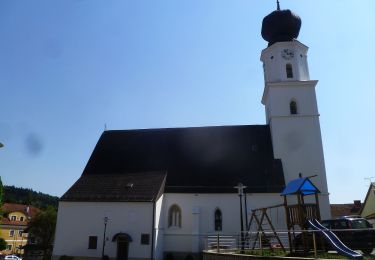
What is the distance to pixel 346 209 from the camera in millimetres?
47281

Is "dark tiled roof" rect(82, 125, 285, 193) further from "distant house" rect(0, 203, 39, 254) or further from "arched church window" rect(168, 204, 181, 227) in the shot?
"distant house" rect(0, 203, 39, 254)

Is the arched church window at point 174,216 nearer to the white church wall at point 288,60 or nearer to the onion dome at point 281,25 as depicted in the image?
the white church wall at point 288,60

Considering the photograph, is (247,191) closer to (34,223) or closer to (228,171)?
(228,171)

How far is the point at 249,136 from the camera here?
96.9 ft

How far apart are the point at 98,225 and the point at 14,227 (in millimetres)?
43609

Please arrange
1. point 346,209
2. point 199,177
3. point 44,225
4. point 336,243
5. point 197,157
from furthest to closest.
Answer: point 346,209, point 44,225, point 197,157, point 199,177, point 336,243

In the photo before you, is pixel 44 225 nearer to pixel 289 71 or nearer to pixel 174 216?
pixel 174 216

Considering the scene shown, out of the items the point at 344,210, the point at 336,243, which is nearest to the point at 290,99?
the point at 336,243

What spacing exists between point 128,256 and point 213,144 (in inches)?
468

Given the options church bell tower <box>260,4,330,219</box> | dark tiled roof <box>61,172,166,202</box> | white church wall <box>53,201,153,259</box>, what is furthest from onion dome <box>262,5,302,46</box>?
white church wall <box>53,201,153,259</box>

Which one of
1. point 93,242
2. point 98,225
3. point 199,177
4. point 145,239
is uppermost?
point 199,177

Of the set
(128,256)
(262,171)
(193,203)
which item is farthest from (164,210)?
(262,171)

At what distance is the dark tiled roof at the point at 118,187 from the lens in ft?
→ 83.7

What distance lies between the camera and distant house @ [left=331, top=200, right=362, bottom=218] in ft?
151
